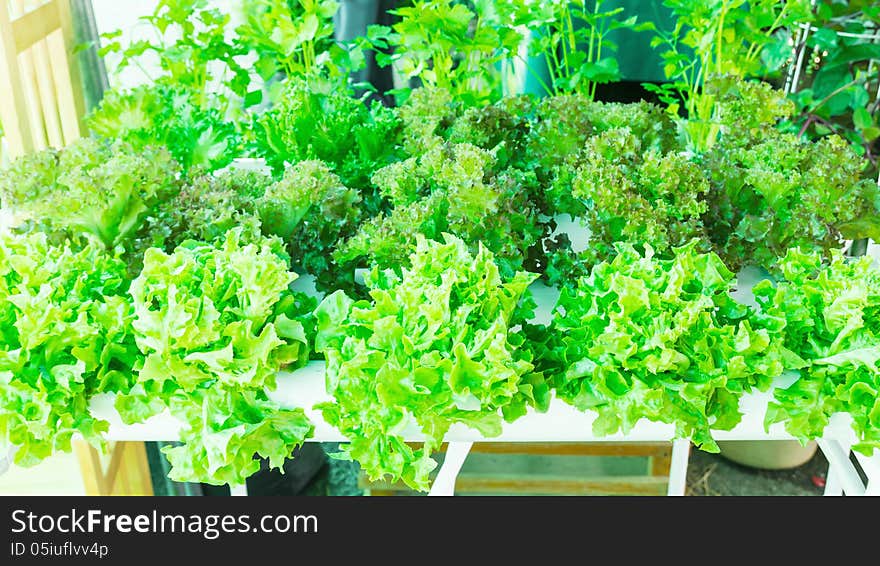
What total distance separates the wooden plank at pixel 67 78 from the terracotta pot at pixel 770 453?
1918 mm

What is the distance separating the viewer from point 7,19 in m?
1.37

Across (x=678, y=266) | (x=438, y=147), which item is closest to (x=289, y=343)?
(x=438, y=147)

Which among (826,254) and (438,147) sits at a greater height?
(438,147)

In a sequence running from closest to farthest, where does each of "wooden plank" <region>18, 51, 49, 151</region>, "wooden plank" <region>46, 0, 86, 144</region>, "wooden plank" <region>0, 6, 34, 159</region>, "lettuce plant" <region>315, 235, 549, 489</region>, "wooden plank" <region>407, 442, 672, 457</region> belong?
"lettuce plant" <region>315, 235, 549, 489</region> → "wooden plank" <region>0, 6, 34, 159</region> → "wooden plank" <region>18, 51, 49, 151</region> → "wooden plank" <region>46, 0, 86, 144</region> → "wooden plank" <region>407, 442, 672, 457</region>

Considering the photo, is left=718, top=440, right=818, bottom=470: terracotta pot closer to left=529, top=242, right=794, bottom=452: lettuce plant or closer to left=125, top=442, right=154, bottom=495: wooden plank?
left=529, top=242, right=794, bottom=452: lettuce plant

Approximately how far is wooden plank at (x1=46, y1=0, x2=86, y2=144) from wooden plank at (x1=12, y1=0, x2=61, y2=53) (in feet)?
0.08

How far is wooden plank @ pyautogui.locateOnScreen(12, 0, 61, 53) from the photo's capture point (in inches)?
57.1

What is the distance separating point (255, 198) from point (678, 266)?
0.64m

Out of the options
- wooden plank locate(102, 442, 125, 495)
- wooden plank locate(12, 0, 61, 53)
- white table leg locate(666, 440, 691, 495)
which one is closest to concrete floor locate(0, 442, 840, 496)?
white table leg locate(666, 440, 691, 495)

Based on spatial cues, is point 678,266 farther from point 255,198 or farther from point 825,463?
point 825,463

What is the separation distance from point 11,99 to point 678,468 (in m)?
1.57

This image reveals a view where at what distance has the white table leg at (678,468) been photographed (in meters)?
1.71

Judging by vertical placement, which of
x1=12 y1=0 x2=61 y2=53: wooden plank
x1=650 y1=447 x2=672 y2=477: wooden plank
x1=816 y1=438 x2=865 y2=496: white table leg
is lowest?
x1=650 y1=447 x2=672 y2=477: wooden plank

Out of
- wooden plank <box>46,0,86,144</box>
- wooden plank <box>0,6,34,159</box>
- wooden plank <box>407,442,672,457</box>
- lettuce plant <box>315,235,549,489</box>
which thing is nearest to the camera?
lettuce plant <box>315,235,549,489</box>
